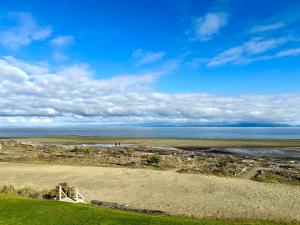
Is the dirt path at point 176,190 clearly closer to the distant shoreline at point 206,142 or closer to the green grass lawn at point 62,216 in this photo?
the green grass lawn at point 62,216

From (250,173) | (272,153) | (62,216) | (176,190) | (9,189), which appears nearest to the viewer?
(62,216)

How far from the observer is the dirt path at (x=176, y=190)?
2338 cm

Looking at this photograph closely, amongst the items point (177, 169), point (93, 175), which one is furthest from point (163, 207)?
point (177, 169)

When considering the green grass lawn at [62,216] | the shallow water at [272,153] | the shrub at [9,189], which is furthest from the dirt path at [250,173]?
the green grass lawn at [62,216]

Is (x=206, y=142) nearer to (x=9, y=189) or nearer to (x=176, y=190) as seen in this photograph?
(x=176, y=190)

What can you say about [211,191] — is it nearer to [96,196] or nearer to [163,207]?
[163,207]

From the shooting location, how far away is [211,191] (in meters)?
29.0

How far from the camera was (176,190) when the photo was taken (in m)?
29.6

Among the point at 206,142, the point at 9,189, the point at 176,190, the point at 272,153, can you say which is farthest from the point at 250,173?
the point at 206,142

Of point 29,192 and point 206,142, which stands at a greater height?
point 206,142

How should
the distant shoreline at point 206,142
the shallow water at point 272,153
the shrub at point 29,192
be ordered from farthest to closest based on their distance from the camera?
the distant shoreline at point 206,142 < the shallow water at point 272,153 < the shrub at point 29,192

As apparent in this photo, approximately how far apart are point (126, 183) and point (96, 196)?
5689 mm

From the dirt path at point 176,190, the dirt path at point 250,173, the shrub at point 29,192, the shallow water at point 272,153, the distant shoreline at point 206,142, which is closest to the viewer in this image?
the dirt path at point 176,190

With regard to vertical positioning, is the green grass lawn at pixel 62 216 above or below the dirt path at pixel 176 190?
above
